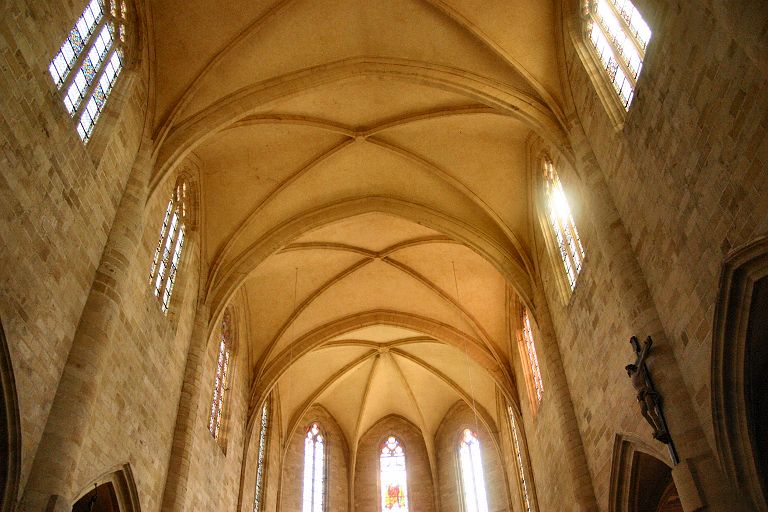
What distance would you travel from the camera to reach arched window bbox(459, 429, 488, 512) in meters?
21.6

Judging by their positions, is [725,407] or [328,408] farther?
[328,408]

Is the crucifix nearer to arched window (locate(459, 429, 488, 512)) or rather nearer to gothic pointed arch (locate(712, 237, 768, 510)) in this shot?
gothic pointed arch (locate(712, 237, 768, 510))

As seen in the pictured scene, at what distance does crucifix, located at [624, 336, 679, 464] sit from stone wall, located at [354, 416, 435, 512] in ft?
51.4

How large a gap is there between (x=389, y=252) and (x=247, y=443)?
6261 mm

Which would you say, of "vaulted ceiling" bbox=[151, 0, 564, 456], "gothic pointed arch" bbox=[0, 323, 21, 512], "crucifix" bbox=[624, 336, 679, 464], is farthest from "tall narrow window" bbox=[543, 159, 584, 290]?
"gothic pointed arch" bbox=[0, 323, 21, 512]

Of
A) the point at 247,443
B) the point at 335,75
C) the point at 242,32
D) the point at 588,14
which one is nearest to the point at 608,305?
the point at 588,14

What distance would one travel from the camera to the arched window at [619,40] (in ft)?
29.7

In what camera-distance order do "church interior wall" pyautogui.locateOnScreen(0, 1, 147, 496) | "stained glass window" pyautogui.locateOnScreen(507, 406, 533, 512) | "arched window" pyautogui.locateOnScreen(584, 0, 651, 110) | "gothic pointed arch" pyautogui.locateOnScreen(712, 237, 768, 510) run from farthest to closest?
1. "stained glass window" pyautogui.locateOnScreen(507, 406, 533, 512)
2. "arched window" pyautogui.locateOnScreen(584, 0, 651, 110)
3. "church interior wall" pyautogui.locateOnScreen(0, 1, 147, 496)
4. "gothic pointed arch" pyautogui.locateOnScreen(712, 237, 768, 510)

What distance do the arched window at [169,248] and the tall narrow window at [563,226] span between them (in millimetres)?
7495

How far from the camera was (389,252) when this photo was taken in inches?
718

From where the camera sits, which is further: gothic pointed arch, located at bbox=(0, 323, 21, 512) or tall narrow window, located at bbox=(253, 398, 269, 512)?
tall narrow window, located at bbox=(253, 398, 269, 512)

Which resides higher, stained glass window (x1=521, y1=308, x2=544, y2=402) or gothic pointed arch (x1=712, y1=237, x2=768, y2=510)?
stained glass window (x1=521, y1=308, x2=544, y2=402)

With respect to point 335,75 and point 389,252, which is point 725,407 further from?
point 389,252

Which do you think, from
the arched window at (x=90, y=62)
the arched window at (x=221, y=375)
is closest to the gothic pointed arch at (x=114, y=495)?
the arched window at (x=221, y=375)
